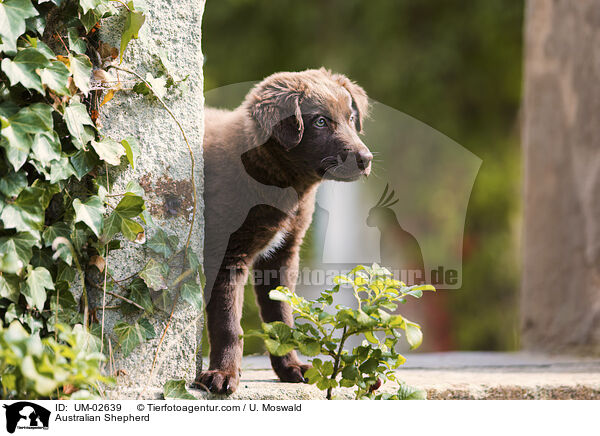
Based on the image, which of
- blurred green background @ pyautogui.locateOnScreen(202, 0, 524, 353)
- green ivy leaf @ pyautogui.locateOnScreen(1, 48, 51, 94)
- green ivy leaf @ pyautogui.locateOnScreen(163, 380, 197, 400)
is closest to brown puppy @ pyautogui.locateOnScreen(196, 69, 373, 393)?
green ivy leaf @ pyautogui.locateOnScreen(163, 380, 197, 400)

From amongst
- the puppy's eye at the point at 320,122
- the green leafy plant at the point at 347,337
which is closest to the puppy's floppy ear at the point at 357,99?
the puppy's eye at the point at 320,122

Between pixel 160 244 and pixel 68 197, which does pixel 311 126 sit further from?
pixel 68 197

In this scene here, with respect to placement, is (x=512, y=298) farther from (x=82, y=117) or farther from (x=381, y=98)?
(x=82, y=117)

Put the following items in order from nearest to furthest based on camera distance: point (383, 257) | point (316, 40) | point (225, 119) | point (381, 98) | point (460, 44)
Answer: point (225, 119)
point (383, 257)
point (381, 98)
point (316, 40)
point (460, 44)

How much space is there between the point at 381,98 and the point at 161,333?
2185 mm

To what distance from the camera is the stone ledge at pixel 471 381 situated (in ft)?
6.63

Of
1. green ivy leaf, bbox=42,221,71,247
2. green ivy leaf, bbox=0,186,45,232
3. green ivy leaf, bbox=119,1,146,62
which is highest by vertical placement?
green ivy leaf, bbox=119,1,146,62

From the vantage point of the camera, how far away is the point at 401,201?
2.98 m

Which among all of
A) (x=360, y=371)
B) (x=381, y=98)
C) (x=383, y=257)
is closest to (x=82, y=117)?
(x=360, y=371)

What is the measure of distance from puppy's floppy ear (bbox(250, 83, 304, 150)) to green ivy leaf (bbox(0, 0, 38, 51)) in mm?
815

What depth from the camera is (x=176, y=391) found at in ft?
6.07

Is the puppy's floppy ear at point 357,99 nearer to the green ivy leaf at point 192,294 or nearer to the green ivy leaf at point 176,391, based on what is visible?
the green ivy leaf at point 192,294

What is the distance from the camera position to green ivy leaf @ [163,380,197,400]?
1.84m

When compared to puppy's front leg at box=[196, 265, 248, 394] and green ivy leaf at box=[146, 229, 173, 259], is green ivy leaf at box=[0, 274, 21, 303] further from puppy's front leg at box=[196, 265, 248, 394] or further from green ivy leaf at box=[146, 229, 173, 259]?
puppy's front leg at box=[196, 265, 248, 394]
